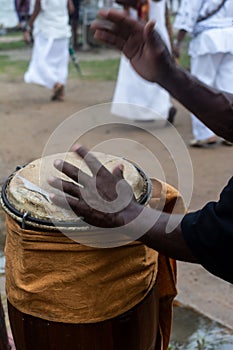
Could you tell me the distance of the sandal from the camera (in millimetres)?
7484

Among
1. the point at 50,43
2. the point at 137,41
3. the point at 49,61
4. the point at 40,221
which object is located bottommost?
the point at 49,61

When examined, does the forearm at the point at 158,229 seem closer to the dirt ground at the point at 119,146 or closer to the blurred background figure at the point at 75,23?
the dirt ground at the point at 119,146

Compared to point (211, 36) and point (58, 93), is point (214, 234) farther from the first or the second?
point (58, 93)

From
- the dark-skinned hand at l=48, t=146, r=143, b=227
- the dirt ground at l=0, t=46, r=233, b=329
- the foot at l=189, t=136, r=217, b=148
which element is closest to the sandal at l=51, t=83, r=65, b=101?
the dirt ground at l=0, t=46, r=233, b=329

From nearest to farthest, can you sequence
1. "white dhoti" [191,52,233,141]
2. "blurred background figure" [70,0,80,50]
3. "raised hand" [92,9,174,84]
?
"raised hand" [92,9,174,84] → "white dhoti" [191,52,233,141] → "blurred background figure" [70,0,80,50]

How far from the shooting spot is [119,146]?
546 centimetres

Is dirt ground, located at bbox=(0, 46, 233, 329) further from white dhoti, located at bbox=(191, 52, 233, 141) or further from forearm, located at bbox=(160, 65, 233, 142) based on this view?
white dhoti, located at bbox=(191, 52, 233, 141)

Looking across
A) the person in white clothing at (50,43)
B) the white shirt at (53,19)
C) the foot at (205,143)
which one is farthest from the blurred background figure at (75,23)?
the foot at (205,143)

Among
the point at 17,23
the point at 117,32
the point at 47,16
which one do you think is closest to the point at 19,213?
the point at 117,32

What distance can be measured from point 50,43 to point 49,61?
224 millimetres

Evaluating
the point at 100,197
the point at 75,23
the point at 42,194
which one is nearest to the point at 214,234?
the point at 100,197

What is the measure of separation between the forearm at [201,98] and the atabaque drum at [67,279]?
0.43 meters

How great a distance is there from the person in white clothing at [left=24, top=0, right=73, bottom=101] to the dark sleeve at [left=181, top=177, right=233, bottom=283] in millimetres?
6081

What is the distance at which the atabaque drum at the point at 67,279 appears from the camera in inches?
74.2
